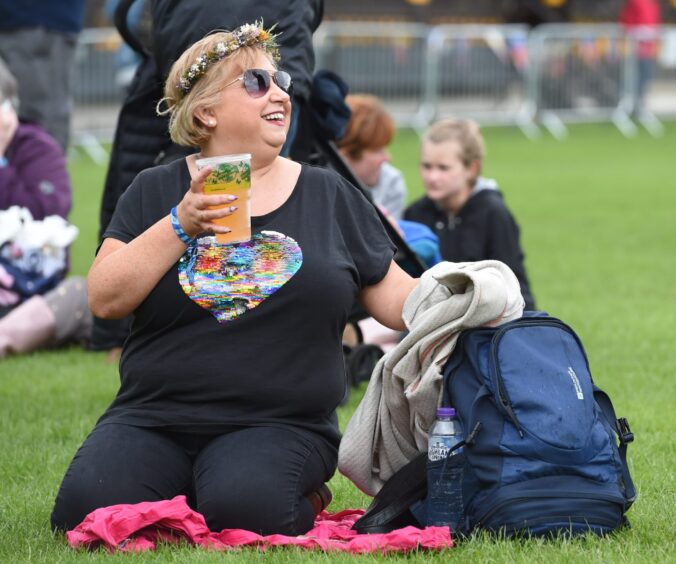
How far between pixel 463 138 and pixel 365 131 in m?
0.50

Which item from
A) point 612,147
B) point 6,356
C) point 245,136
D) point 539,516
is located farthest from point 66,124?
point 612,147

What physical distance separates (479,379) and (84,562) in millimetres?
1151

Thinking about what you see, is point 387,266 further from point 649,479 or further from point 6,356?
point 6,356

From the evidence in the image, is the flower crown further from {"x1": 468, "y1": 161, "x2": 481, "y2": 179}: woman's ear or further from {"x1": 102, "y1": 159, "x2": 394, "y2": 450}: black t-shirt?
{"x1": 468, "y1": 161, "x2": 481, "y2": 179}: woman's ear

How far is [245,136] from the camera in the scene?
417cm

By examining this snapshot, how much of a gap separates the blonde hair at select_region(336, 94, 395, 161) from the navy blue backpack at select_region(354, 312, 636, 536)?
11.6ft

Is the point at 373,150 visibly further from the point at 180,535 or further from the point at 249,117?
the point at 180,535

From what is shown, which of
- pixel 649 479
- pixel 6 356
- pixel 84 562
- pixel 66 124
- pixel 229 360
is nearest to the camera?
pixel 84 562

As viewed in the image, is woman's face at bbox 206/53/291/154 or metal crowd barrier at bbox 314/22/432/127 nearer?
woman's face at bbox 206/53/291/154

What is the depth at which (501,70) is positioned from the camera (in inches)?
845

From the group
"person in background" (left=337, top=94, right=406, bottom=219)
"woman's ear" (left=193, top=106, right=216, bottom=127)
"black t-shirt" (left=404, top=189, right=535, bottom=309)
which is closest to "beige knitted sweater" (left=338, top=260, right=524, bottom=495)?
"woman's ear" (left=193, top=106, right=216, bottom=127)

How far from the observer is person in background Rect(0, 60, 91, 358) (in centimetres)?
751

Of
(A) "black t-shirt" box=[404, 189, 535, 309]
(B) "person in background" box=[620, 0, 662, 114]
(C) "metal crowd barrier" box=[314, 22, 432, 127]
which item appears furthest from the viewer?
(B) "person in background" box=[620, 0, 662, 114]

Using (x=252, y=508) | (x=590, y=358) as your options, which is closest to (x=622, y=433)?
(x=252, y=508)
